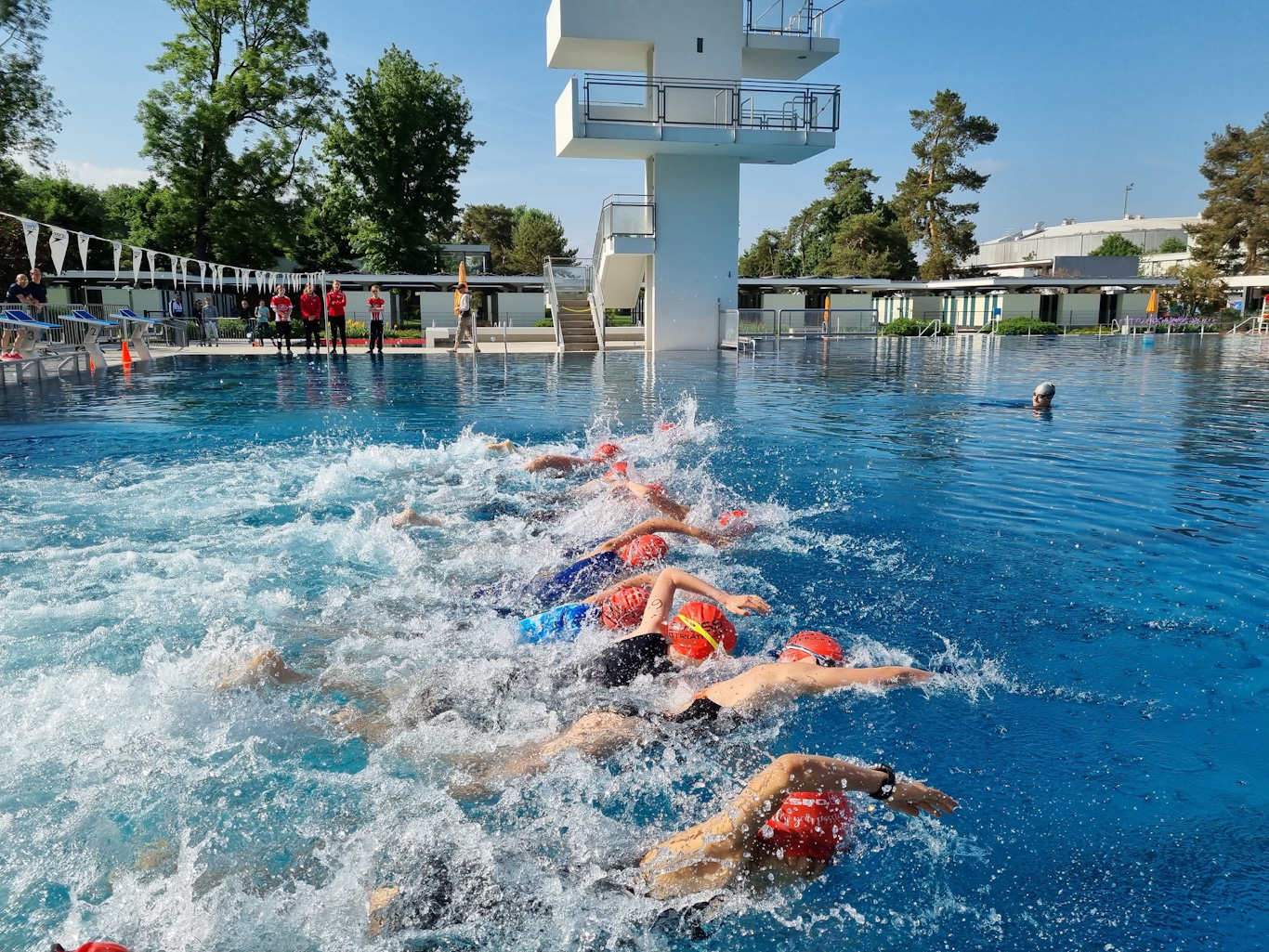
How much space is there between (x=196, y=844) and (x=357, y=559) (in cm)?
363

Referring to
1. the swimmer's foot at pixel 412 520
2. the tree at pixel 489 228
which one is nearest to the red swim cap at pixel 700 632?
the swimmer's foot at pixel 412 520

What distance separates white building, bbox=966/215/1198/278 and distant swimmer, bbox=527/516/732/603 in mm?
68838

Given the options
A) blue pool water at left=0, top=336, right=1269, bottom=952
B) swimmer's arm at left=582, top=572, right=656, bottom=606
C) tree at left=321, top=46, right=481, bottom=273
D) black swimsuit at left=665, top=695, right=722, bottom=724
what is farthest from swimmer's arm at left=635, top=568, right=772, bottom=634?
tree at left=321, top=46, right=481, bottom=273

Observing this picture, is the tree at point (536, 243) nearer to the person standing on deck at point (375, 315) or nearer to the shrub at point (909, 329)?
the shrub at point (909, 329)

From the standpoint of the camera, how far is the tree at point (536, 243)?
70.0 meters

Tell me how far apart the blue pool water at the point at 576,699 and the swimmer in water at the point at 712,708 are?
0.31ft

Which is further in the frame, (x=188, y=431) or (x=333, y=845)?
(x=188, y=431)

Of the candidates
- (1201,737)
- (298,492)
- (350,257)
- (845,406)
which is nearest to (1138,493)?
(1201,737)

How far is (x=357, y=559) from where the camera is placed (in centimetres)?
689

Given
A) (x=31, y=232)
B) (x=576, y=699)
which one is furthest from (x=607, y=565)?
(x=31, y=232)

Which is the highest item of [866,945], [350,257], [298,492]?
[350,257]

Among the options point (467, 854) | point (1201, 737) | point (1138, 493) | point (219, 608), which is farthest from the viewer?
point (1138, 493)

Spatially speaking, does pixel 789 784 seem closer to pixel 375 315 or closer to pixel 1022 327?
pixel 375 315

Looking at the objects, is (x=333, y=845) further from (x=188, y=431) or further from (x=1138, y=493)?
(x=188, y=431)
